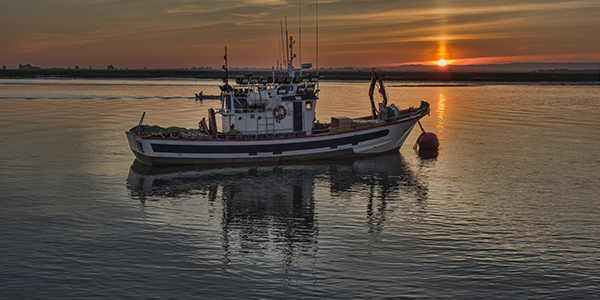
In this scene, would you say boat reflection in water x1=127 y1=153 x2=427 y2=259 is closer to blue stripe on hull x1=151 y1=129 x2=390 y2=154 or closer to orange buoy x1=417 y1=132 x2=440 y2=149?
blue stripe on hull x1=151 y1=129 x2=390 y2=154

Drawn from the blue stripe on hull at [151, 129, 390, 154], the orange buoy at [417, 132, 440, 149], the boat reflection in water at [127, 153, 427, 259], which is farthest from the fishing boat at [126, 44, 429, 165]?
the orange buoy at [417, 132, 440, 149]

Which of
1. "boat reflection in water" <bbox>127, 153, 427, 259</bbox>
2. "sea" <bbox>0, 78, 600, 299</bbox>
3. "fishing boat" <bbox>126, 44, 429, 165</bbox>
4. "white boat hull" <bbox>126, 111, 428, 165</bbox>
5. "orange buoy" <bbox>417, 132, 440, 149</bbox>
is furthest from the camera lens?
"orange buoy" <bbox>417, 132, 440, 149</bbox>

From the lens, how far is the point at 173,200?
68.2 feet

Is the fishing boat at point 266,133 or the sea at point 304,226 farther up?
the fishing boat at point 266,133

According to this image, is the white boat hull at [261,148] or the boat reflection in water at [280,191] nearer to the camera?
the boat reflection in water at [280,191]

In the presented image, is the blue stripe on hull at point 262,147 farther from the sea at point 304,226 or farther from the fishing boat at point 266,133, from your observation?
the sea at point 304,226

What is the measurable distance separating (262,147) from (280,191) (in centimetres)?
628

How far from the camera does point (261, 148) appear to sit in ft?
93.6

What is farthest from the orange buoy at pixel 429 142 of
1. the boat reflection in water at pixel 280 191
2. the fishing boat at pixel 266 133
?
the boat reflection in water at pixel 280 191

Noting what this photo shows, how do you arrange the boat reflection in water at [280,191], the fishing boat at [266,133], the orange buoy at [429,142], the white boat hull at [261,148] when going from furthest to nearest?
the orange buoy at [429,142] < the fishing boat at [266,133] < the white boat hull at [261,148] < the boat reflection in water at [280,191]

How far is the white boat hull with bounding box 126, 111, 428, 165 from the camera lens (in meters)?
27.4

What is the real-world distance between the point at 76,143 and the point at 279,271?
1057 inches

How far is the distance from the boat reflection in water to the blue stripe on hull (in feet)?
3.40

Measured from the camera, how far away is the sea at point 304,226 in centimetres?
1253
